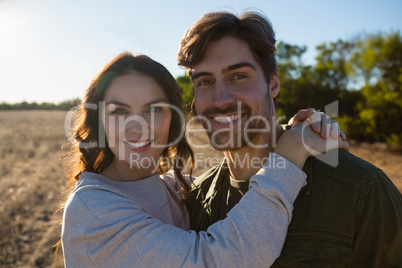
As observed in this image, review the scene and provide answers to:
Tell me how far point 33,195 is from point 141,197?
5.76 m

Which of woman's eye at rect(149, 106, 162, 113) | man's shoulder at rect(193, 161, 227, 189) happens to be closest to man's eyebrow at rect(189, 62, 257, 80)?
woman's eye at rect(149, 106, 162, 113)

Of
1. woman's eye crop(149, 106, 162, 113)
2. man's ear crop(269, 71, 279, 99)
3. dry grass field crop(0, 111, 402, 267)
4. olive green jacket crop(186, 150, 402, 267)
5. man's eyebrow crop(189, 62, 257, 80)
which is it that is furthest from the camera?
dry grass field crop(0, 111, 402, 267)

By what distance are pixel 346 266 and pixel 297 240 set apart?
0.29 m

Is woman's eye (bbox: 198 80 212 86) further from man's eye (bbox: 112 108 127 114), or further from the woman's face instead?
man's eye (bbox: 112 108 127 114)

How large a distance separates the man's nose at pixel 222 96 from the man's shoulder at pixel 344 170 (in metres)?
0.68

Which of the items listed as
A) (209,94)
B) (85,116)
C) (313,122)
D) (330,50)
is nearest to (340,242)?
(313,122)

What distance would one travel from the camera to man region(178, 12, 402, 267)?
1.72 metres

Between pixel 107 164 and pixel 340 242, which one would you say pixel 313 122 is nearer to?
pixel 340 242

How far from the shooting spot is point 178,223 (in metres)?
2.36

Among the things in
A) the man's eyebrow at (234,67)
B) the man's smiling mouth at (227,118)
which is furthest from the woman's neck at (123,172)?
the man's eyebrow at (234,67)

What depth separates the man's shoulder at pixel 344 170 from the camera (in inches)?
69.9

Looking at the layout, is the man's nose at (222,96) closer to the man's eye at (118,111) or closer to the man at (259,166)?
the man at (259,166)

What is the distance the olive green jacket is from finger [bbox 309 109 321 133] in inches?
10.9

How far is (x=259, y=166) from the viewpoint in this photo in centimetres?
229
